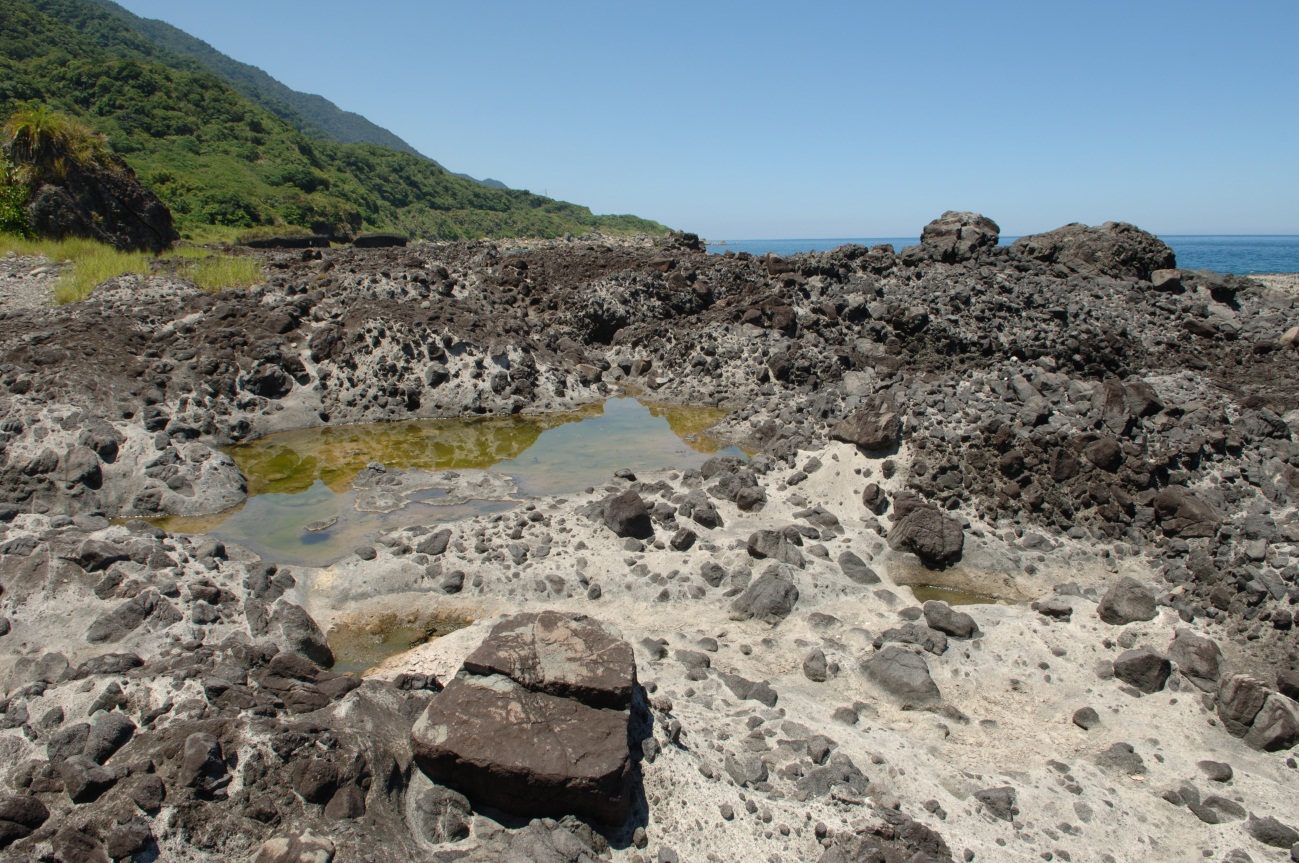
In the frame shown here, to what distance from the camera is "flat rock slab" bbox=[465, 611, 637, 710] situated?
468cm

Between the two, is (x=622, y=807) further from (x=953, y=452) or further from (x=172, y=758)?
(x=953, y=452)

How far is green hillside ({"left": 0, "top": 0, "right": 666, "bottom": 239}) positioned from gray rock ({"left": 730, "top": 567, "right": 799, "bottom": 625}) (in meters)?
37.4

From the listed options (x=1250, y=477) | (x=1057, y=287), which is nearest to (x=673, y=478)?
(x=1250, y=477)

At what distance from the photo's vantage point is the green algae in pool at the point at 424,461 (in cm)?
912

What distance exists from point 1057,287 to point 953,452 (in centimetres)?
1070

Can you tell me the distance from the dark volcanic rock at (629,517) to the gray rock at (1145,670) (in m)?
4.47

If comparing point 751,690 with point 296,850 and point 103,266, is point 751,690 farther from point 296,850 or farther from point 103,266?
point 103,266

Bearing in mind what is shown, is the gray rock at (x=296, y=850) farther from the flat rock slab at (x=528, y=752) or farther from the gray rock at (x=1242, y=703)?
the gray rock at (x=1242, y=703)

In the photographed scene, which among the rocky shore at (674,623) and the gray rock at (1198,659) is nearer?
the rocky shore at (674,623)

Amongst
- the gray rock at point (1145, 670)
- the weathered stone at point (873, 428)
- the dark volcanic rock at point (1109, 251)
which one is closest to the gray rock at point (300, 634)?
the weathered stone at point (873, 428)

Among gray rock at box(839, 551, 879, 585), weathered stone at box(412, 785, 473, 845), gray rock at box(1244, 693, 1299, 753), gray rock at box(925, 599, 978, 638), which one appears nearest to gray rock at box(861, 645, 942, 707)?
gray rock at box(925, 599, 978, 638)

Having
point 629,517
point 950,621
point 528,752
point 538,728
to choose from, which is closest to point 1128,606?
point 950,621

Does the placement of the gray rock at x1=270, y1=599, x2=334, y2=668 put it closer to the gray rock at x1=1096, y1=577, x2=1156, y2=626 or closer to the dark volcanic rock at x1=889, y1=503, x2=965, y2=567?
the dark volcanic rock at x1=889, y1=503, x2=965, y2=567

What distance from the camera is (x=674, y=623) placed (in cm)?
718
